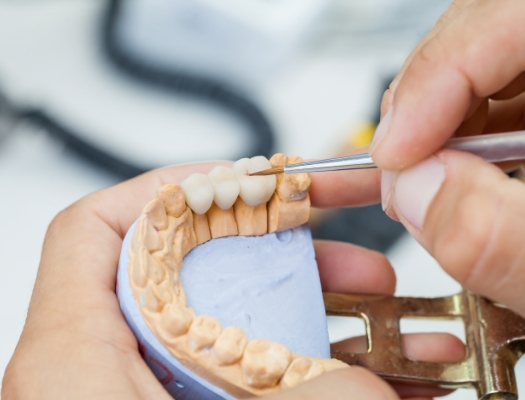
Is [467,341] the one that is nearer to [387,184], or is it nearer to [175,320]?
[387,184]

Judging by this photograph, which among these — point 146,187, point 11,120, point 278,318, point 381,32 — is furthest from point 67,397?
point 381,32

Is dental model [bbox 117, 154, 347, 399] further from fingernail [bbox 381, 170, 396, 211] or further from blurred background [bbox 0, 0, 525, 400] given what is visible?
blurred background [bbox 0, 0, 525, 400]

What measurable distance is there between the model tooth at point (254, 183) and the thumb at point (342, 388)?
1.11ft

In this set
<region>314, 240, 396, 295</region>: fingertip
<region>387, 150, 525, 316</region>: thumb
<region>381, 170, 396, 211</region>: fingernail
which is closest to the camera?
<region>387, 150, 525, 316</region>: thumb

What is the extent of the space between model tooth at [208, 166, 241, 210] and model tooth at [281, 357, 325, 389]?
29 cm

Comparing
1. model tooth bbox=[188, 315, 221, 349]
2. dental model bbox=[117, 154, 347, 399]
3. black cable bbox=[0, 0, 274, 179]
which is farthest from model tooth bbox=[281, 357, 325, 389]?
black cable bbox=[0, 0, 274, 179]

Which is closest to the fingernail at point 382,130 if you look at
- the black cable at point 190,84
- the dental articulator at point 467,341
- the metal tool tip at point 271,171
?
the metal tool tip at point 271,171

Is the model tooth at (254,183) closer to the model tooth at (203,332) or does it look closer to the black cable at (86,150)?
the model tooth at (203,332)

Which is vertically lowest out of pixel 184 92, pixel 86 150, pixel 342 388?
pixel 342 388

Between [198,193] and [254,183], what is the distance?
0.33ft

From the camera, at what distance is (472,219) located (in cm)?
68

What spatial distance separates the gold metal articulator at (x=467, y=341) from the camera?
113 cm

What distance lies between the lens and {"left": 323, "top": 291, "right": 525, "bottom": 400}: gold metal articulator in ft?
3.72

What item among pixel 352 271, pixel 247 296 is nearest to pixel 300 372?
pixel 247 296
